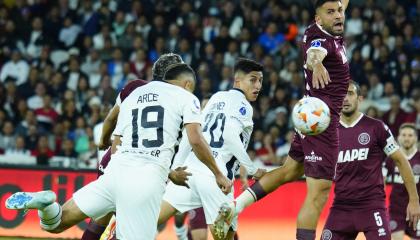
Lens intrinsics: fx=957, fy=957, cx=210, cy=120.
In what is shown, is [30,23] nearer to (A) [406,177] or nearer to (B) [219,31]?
(B) [219,31]

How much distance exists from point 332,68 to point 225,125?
6.36 feet

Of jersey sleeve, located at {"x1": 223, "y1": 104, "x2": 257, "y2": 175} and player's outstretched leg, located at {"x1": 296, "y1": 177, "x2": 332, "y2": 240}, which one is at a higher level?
jersey sleeve, located at {"x1": 223, "y1": 104, "x2": 257, "y2": 175}

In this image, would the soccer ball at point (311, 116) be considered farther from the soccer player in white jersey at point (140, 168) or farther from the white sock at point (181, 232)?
the white sock at point (181, 232)

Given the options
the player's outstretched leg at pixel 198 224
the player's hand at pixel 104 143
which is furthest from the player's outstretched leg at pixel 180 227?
the player's hand at pixel 104 143

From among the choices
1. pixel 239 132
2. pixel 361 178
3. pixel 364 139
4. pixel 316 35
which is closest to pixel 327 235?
pixel 361 178

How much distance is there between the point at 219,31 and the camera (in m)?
19.8

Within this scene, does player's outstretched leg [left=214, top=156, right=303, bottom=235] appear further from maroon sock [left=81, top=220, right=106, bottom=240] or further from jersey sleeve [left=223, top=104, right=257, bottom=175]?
maroon sock [left=81, top=220, right=106, bottom=240]

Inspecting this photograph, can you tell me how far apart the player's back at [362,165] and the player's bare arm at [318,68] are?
5.29 feet

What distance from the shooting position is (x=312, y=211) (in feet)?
27.9

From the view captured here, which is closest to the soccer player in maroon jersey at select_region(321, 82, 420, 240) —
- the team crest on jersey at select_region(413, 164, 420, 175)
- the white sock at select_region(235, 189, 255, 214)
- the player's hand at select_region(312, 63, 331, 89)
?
the white sock at select_region(235, 189, 255, 214)

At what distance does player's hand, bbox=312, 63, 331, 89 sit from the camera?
8.15 metres

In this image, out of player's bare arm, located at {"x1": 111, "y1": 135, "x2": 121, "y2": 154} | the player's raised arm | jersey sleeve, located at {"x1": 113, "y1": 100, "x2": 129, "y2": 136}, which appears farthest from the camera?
the player's raised arm

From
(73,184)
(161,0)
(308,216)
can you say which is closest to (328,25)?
(308,216)

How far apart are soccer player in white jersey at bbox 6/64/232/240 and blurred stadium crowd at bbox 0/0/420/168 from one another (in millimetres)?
7840
